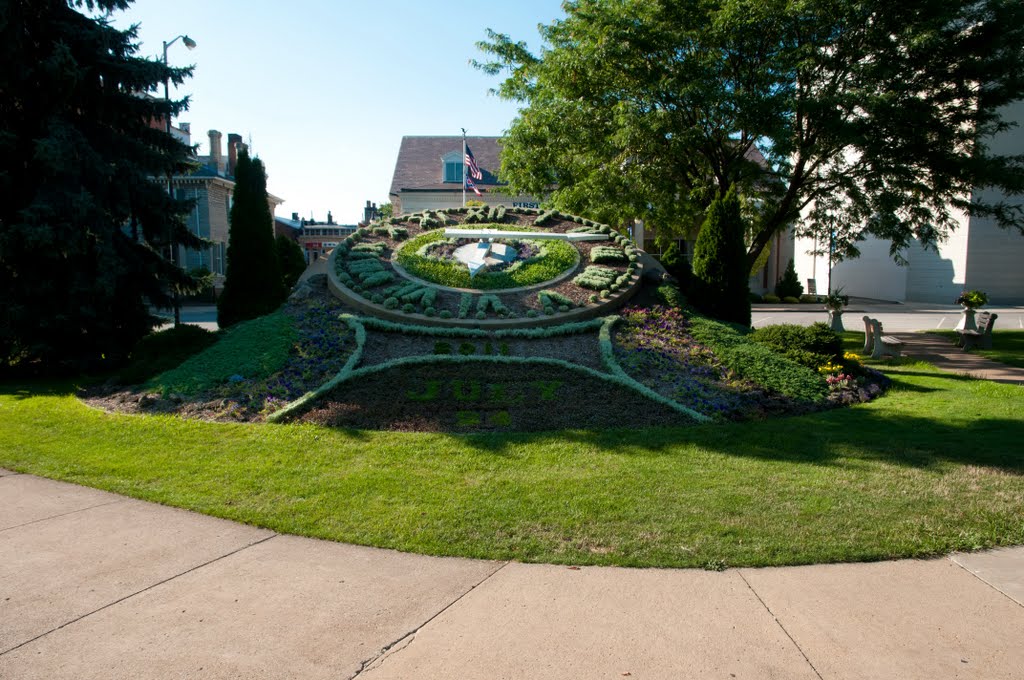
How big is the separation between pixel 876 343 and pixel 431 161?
28.0 meters

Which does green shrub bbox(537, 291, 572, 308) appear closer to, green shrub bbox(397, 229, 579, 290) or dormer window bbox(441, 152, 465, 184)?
green shrub bbox(397, 229, 579, 290)

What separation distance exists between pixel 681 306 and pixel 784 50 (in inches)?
269

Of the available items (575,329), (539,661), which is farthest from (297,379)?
(539,661)

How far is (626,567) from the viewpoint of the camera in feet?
12.4

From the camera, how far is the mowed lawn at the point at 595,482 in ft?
13.5

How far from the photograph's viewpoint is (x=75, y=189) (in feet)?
32.5

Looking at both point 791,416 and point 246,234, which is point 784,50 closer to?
point 791,416

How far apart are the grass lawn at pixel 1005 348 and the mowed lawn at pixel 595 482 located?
7.00 metres

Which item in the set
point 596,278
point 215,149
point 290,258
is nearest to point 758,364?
point 596,278

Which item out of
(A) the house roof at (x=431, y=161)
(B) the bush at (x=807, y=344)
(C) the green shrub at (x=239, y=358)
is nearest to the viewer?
(C) the green shrub at (x=239, y=358)

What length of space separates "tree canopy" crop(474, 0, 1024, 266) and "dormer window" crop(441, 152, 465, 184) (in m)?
20.1

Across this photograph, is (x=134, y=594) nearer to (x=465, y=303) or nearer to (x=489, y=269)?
(x=465, y=303)

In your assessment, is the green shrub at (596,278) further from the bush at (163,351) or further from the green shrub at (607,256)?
the bush at (163,351)

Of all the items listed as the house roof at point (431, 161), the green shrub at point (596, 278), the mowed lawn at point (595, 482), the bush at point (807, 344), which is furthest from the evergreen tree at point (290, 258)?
the house roof at point (431, 161)
